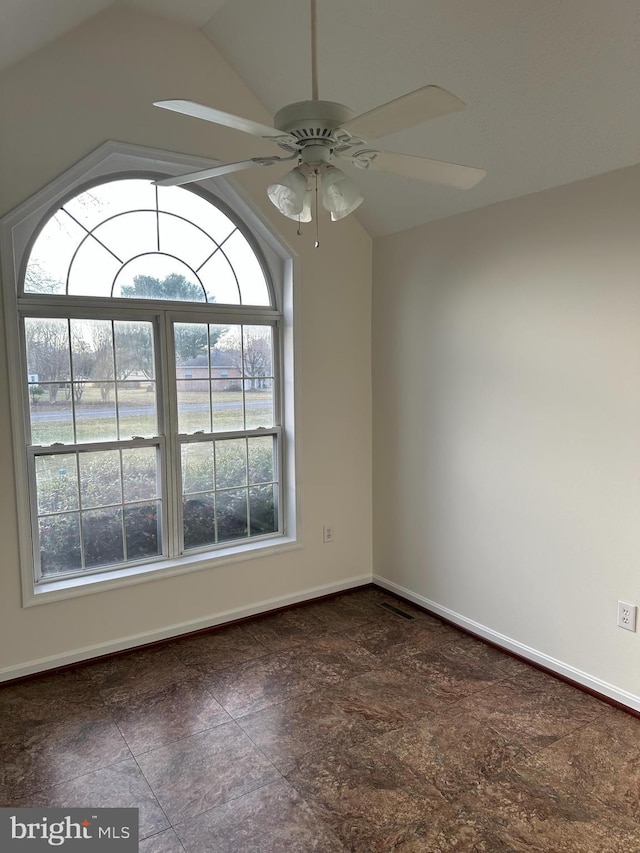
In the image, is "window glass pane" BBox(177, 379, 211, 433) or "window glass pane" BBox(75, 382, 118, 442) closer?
"window glass pane" BBox(75, 382, 118, 442)

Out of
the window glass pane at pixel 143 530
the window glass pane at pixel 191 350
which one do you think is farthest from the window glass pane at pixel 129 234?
the window glass pane at pixel 143 530

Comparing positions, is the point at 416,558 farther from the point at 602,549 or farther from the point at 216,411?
the point at 216,411

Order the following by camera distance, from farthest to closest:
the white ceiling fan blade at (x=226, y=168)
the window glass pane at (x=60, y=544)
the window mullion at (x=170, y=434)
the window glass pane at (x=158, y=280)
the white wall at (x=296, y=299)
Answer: the window mullion at (x=170, y=434) < the window glass pane at (x=158, y=280) < the window glass pane at (x=60, y=544) < the white wall at (x=296, y=299) < the white ceiling fan blade at (x=226, y=168)

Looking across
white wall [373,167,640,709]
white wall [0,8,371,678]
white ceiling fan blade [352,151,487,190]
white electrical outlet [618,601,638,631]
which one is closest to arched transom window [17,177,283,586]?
white wall [0,8,371,678]

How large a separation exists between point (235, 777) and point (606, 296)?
2.49 meters

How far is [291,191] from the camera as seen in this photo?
175 cm

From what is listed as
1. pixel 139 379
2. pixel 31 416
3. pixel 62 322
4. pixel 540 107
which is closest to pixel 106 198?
pixel 62 322

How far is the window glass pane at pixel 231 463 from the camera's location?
11.6 ft

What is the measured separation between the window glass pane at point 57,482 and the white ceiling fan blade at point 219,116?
2.02 m

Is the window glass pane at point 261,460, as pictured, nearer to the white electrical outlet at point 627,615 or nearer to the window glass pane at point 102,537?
the window glass pane at point 102,537

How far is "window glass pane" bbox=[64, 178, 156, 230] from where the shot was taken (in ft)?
9.90

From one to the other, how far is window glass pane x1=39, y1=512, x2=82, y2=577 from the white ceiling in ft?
6.93

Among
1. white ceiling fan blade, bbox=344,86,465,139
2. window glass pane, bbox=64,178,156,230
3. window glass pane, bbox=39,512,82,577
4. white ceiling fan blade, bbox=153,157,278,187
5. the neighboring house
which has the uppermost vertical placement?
window glass pane, bbox=64,178,156,230

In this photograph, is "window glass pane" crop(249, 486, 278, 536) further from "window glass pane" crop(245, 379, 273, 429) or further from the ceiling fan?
the ceiling fan
